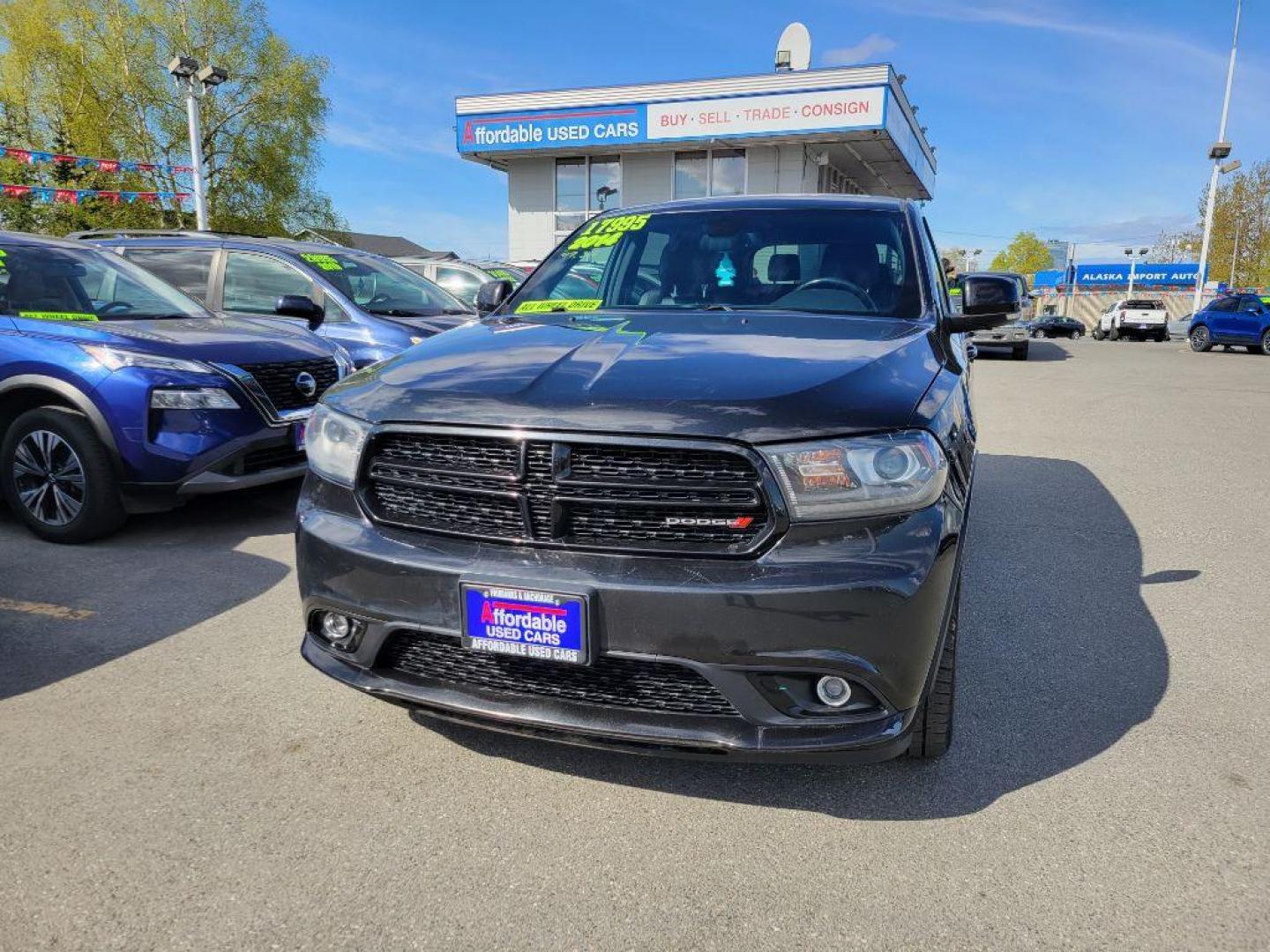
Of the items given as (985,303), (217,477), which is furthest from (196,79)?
(985,303)

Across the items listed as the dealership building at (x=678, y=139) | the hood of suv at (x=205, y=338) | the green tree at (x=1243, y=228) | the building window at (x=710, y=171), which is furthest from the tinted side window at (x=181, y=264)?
the green tree at (x=1243, y=228)

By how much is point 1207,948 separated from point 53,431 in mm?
5235

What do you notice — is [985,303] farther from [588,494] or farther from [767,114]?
[767,114]

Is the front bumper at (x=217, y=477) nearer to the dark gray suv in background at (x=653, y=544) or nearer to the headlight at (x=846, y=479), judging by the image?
the dark gray suv in background at (x=653, y=544)

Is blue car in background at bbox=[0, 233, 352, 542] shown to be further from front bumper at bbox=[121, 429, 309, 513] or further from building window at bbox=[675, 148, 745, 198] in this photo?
building window at bbox=[675, 148, 745, 198]

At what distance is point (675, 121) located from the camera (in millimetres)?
21375

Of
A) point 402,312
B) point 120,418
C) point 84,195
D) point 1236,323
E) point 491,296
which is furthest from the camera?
point 1236,323

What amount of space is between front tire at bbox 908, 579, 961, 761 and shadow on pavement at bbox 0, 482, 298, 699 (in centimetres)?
289

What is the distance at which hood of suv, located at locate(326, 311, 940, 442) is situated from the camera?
199 centimetres

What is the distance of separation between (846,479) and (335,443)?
141 cm

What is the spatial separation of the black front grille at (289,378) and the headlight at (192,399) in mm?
269

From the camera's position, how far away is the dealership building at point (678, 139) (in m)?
20.1

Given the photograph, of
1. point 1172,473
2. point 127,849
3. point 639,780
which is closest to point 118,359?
point 127,849

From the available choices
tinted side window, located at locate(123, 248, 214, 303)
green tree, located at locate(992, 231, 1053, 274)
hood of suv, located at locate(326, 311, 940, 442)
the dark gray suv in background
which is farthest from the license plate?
green tree, located at locate(992, 231, 1053, 274)
